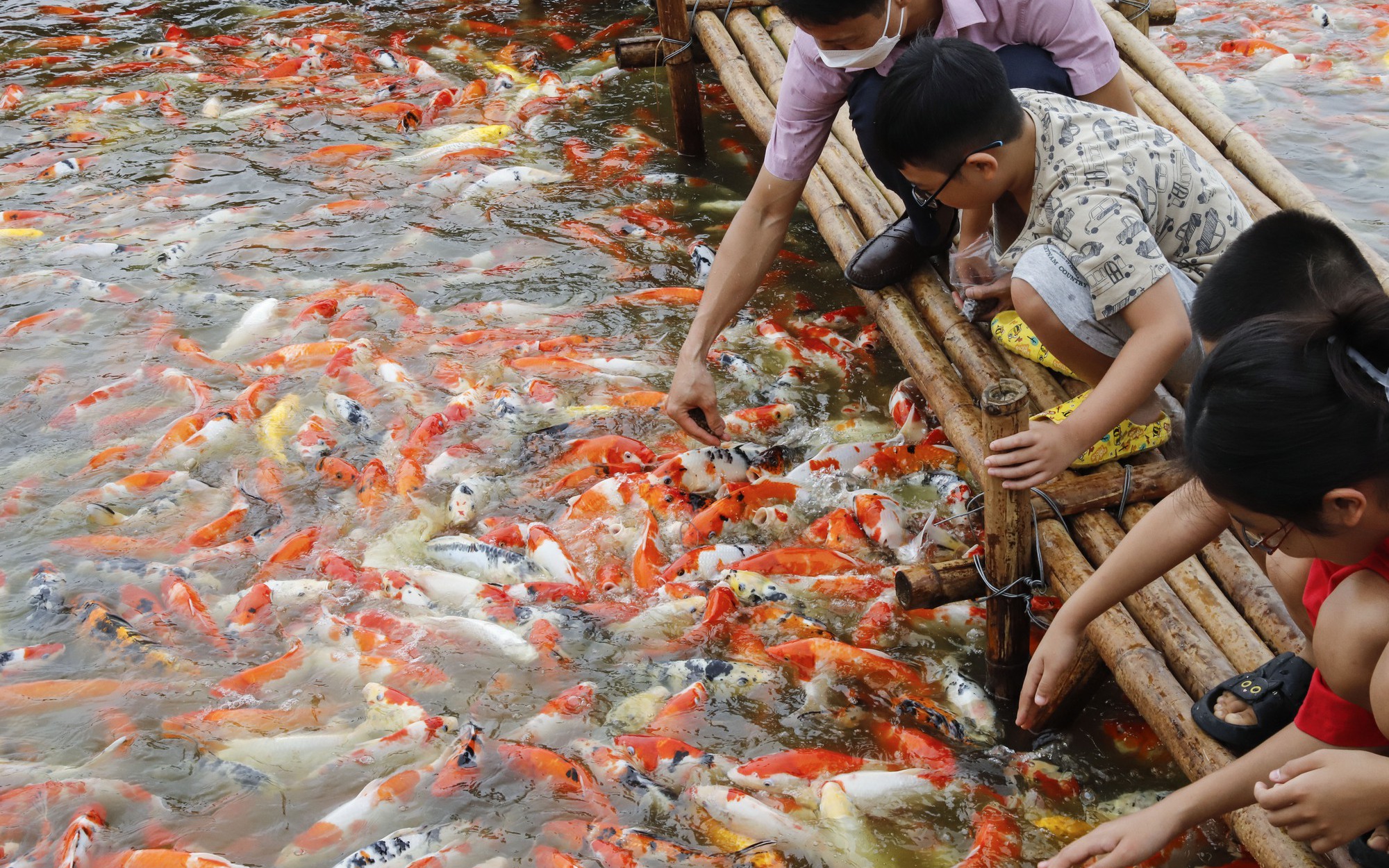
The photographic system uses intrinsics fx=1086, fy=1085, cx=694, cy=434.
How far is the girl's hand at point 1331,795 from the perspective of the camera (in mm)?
1751

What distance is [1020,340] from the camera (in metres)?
3.41

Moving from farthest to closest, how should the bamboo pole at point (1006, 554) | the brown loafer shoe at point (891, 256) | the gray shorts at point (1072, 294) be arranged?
the brown loafer shoe at point (891, 256)
the gray shorts at point (1072, 294)
the bamboo pole at point (1006, 554)

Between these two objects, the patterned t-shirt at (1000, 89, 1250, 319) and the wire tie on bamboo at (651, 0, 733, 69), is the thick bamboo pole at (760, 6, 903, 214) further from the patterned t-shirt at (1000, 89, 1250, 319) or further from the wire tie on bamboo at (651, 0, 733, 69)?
the patterned t-shirt at (1000, 89, 1250, 319)

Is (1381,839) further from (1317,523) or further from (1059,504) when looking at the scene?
(1059,504)

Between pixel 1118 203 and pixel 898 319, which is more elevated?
pixel 1118 203

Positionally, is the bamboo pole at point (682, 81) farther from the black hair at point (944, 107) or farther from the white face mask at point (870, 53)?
the black hair at point (944, 107)

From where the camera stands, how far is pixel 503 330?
17.2ft

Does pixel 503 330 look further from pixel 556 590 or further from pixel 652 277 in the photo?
pixel 556 590

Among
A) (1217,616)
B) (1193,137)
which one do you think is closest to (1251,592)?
(1217,616)

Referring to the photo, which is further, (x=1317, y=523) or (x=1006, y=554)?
(x=1006, y=554)

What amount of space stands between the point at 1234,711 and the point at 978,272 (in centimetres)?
168

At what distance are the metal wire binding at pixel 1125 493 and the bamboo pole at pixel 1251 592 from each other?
0.22 meters

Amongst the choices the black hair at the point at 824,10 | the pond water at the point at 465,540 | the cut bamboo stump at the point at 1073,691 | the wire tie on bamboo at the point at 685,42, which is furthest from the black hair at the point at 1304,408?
the wire tie on bamboo at the point at 685,42

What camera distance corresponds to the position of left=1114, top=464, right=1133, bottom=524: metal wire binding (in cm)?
285
